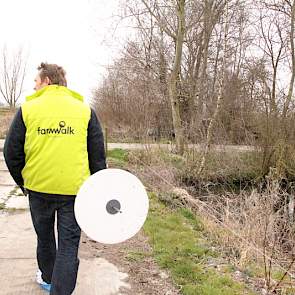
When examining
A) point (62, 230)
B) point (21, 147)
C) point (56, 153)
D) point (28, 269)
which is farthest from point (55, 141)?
point (28, 269)

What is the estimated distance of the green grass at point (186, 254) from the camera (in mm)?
3553

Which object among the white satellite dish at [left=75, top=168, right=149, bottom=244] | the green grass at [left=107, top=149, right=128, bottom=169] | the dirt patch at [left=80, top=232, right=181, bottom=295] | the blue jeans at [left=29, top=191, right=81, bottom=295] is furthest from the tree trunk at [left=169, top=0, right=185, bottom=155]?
the blue jeans at [left=29, top=191, right=81, bottom=295]

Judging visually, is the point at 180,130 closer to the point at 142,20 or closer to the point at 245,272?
the point at 142,20

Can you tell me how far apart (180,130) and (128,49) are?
7106 millimetres

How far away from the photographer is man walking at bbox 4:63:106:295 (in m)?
2.57

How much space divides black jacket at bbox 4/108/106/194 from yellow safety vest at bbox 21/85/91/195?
0.12ft

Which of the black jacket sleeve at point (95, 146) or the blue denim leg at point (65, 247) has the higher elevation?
the black jacket sleeve at point (95, 146)

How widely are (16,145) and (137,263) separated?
1.98 meters

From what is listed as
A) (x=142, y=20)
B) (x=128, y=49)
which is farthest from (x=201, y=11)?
(x=128, y=49)

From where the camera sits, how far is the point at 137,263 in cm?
404

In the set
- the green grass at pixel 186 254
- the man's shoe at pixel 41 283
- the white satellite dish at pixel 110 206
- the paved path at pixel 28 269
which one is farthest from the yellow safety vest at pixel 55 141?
the green grass at pixel 186 254

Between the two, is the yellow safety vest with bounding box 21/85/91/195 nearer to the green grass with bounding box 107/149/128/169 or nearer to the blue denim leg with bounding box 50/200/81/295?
the blue denim leg with bounding box 50/200/81/295

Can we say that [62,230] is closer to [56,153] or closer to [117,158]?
[56,153]

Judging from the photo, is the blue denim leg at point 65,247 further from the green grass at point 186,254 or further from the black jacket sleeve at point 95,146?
the green grass at point 186,254
